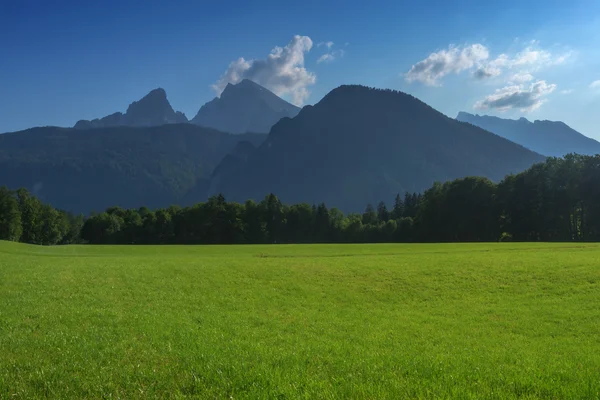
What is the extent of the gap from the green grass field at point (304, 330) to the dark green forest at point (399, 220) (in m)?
76.2

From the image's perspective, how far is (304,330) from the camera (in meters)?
17.4

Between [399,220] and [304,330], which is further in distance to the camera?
[399,220]

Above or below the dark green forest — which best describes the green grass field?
below

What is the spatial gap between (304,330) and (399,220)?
122344 mm

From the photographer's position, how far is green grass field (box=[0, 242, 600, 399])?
30.7 ft

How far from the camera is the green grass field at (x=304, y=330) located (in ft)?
30.7

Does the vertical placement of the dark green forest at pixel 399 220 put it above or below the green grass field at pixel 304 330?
above

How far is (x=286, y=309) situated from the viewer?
2262 cm

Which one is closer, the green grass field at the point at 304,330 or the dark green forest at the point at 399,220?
the green grass field at the point at 304,330

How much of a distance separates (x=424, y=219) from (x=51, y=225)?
420ft

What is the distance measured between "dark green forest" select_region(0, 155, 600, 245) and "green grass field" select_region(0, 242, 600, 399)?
7619cm

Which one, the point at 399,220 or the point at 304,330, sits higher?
the point at 399,220

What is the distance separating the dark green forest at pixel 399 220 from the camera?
99.7 m

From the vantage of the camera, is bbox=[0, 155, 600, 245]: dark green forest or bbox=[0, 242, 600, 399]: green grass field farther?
bbox=[0, 155, 600, 245]: dark green forest
